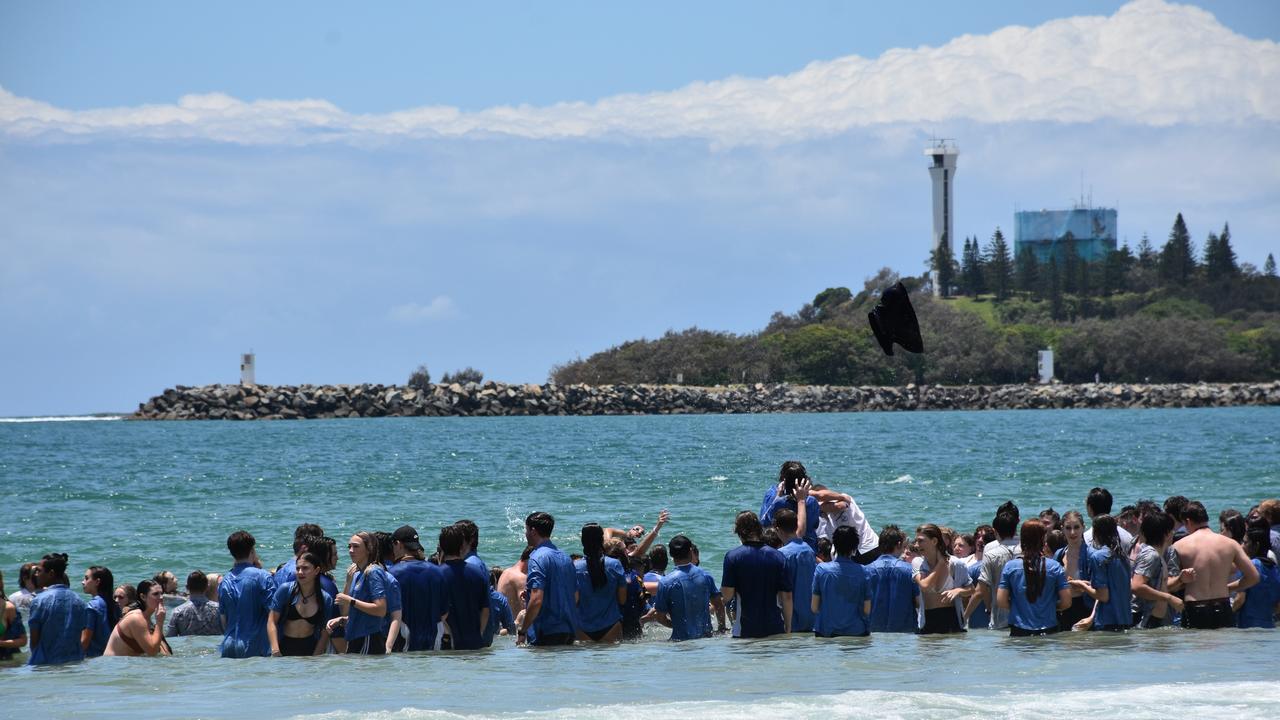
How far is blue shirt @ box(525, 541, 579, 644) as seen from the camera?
1072cm

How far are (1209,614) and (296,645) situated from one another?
6823 mm

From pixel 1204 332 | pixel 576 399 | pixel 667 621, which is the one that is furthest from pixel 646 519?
pixel 1204 332

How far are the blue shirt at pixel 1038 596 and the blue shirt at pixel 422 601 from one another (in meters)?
4.12

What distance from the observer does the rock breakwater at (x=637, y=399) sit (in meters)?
93.7

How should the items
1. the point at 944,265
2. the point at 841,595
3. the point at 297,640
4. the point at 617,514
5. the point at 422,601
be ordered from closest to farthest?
the point at 297,640
the point at 422,601
the point at 841,595
the point at 617,514
the point at 944,265

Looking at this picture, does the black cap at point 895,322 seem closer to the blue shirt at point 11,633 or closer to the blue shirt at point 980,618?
the blue shirt at point 980,618

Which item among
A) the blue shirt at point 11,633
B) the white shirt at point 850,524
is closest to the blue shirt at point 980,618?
the white shirt at point 850,524

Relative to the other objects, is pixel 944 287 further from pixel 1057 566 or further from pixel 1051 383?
pixel 1057 566

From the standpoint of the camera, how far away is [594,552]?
10867mm

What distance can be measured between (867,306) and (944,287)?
8398mm

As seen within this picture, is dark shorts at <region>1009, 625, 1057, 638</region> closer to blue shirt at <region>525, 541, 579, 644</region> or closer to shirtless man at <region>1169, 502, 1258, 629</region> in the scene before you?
shirtless man at <region>1169, 502, 1258, 629</region>

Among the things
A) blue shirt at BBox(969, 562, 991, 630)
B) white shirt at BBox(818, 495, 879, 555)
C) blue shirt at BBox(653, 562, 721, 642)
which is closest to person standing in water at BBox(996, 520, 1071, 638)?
blue shirt at BBox(969, 562, 991, 630)

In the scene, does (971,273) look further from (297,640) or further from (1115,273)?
(297,640)

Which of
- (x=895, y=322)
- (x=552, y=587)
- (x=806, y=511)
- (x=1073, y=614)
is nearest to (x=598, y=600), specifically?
(x=552, y=587)
